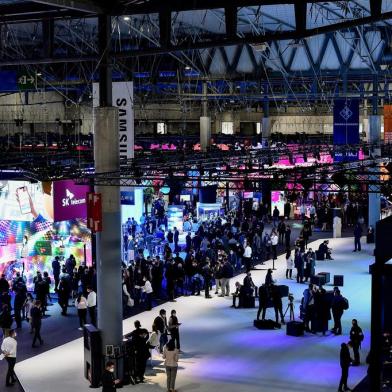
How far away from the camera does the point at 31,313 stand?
17.4m

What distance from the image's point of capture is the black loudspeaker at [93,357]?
15102 millimetres

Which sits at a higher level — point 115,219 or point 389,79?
point 389,79

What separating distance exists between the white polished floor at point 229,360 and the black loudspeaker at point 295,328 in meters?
0.19

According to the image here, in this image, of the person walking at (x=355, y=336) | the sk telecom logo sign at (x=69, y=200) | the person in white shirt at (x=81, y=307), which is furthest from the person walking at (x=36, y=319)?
the person walking at (x=355, y=336)

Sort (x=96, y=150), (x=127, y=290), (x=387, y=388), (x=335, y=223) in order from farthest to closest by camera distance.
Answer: (x=335, y=223) → (x=127, y=290) → (x=96, y=150) → (x=387, y=388)

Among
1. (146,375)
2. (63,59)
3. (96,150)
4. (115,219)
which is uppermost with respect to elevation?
(63,59)

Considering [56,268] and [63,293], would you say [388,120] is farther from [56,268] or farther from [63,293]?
[63,293]

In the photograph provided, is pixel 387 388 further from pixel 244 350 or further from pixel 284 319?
pixel 284 319

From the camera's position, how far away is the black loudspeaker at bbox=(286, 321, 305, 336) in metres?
18.0

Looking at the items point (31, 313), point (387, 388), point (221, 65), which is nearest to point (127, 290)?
point (31, 313)

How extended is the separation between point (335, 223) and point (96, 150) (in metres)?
18.6

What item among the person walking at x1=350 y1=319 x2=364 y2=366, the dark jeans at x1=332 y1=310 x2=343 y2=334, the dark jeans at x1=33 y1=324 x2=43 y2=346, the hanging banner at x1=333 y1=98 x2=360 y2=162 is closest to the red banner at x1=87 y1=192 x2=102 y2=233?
the dark jeans at x1=33 y1=324 x2=43 y2=346

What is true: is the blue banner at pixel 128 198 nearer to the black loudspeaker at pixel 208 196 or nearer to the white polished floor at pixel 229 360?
the white polished floor at pixel 229 360

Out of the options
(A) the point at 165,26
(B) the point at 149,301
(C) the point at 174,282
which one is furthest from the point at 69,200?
(A) the point at 165,26
